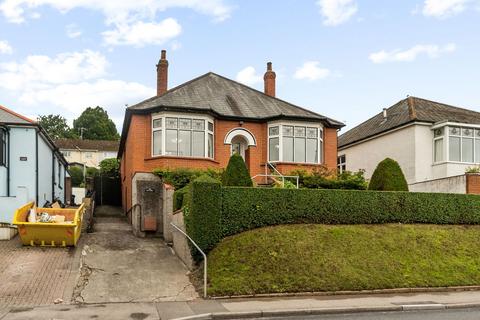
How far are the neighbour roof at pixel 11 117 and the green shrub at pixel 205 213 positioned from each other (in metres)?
8.88

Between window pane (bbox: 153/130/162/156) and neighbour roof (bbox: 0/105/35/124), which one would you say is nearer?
neighbour roof (bbox: 0/105/35/124)

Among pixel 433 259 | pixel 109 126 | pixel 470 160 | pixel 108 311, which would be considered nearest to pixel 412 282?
pixel 433 259

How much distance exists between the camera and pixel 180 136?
21.9 m

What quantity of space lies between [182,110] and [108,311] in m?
12.4

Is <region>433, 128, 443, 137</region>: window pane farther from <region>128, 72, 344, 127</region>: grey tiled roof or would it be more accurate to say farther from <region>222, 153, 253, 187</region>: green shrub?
<region>222, 153, 253, 187</region>: green shrub

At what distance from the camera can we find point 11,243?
1627 cm

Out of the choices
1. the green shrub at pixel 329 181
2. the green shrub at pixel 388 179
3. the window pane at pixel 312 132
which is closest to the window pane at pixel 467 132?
the window pane at pixel 312 132

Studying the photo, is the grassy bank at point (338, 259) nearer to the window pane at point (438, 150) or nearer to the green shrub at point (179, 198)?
the green shrub at point (179, 198)

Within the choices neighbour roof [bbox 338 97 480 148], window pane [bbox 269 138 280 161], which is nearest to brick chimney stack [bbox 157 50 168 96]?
window pane [bbox 269 138 280 161]

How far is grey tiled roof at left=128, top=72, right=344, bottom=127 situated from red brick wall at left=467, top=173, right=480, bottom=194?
6.71m

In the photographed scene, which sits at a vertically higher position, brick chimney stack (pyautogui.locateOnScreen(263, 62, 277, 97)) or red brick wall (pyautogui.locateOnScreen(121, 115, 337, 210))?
brick chimney stack (pyautogui.locateOnScreen(263, 62, 277, 97))

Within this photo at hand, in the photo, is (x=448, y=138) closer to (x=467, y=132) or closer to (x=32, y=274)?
(x=467, y=132)

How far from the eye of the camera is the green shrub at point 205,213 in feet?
46.4

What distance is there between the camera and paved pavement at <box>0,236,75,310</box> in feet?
37.9
